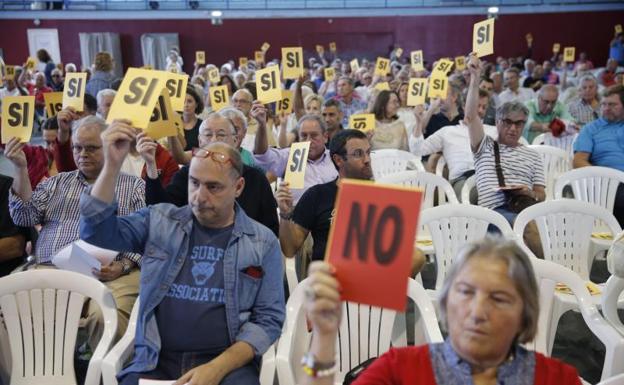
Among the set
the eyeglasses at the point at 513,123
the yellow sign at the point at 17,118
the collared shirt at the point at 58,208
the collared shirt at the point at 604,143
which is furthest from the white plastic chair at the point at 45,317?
the collared shirt at the point at 604,143

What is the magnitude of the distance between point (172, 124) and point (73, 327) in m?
1.12

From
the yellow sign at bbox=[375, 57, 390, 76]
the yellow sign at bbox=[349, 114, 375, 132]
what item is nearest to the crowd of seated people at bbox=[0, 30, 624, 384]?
the yellow sign at bbox=[349, 114, 375, 132]

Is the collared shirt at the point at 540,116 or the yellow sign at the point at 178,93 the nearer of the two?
the yellow sign at the point at 178,93

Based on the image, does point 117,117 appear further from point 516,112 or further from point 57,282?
point 516,112

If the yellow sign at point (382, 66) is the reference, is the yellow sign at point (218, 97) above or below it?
below

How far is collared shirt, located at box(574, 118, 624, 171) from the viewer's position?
14.6 feet

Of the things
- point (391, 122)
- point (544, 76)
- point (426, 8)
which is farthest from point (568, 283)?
point (426, 8)

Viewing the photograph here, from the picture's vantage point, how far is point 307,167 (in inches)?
155

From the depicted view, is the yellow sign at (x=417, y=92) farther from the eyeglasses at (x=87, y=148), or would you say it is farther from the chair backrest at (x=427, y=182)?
the eyeglasses at (x=87, y=148)

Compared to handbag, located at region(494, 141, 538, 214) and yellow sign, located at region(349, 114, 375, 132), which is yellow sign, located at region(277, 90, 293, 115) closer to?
yellow sign, located at region(349, 114, 375, 132)

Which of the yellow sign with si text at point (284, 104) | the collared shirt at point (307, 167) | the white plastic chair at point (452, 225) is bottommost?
the white plastic chair at point (452, 225)

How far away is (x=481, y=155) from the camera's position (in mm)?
3988

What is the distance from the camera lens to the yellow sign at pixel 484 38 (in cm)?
406

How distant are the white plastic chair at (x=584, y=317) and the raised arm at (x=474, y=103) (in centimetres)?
152
